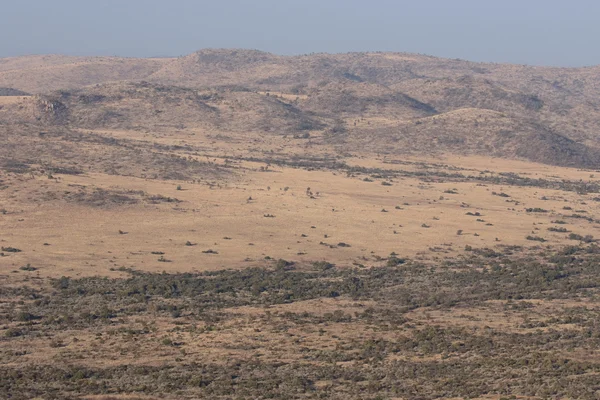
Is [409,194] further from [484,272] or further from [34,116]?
[34,116]

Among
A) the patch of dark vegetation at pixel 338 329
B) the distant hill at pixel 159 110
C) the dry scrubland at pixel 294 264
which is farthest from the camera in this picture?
→ the distant hill at pixel 159 110

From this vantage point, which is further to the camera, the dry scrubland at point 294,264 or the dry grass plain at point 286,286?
the dry scrubland at point 294,264

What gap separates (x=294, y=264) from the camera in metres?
56.3

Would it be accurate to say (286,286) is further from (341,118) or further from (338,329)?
(341,118)

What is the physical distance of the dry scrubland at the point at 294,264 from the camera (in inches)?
1294

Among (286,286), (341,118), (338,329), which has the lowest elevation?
(286,286)

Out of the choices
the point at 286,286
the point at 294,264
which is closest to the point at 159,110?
the point at 294,264

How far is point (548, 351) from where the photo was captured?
35594 millimetres

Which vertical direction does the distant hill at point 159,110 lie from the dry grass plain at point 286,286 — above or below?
above

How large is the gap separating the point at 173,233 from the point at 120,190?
1359cm

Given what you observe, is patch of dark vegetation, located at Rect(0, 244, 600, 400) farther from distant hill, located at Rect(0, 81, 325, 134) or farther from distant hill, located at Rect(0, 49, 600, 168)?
distant hill, located at Rect(0, 81, 325, 134)

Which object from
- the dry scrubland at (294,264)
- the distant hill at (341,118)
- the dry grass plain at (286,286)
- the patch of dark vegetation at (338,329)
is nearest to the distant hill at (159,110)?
the distant hill at (341,118)

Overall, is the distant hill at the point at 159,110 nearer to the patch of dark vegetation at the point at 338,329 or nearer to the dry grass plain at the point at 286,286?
the dry grass plain at the point at 286,286

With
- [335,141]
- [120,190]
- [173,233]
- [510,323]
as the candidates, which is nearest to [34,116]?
[335,141]
